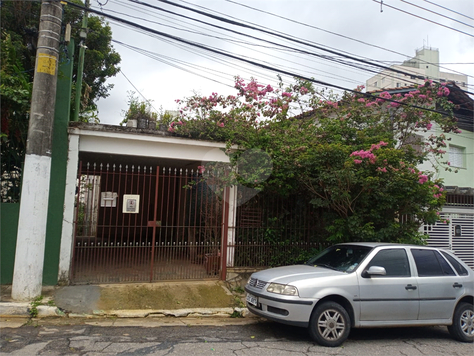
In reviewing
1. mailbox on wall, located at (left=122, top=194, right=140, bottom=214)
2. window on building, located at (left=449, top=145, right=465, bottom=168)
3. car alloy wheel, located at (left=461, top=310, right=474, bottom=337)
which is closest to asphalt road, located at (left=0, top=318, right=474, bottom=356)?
car alloy wheel, located at (left=461, top=310, right=474, bottom=337)

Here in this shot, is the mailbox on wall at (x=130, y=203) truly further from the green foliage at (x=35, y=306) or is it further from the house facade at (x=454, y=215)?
the house facade at (x=454, y=215)

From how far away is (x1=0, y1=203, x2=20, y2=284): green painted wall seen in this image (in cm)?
699

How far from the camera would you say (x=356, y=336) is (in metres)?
5.74

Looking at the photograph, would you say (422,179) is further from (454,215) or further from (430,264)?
(454,215)

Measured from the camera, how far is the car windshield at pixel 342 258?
572 centimetres

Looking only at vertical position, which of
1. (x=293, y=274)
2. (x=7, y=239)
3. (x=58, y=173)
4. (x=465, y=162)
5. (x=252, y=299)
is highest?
(x=465, y=162)

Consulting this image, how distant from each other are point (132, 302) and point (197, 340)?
209 cm

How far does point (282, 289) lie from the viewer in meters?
5.26

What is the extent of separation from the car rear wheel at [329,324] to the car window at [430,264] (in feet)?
5.18

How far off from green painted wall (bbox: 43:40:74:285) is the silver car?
400cm

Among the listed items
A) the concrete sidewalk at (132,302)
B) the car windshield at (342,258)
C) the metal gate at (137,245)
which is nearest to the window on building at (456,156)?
the car windshield at (342,258)

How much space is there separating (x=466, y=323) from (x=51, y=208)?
7644 millimetres

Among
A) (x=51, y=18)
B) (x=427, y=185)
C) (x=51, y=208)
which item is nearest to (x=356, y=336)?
(x=427, y=185)

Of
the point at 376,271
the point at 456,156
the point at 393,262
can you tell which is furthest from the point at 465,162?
the point at 376,271
